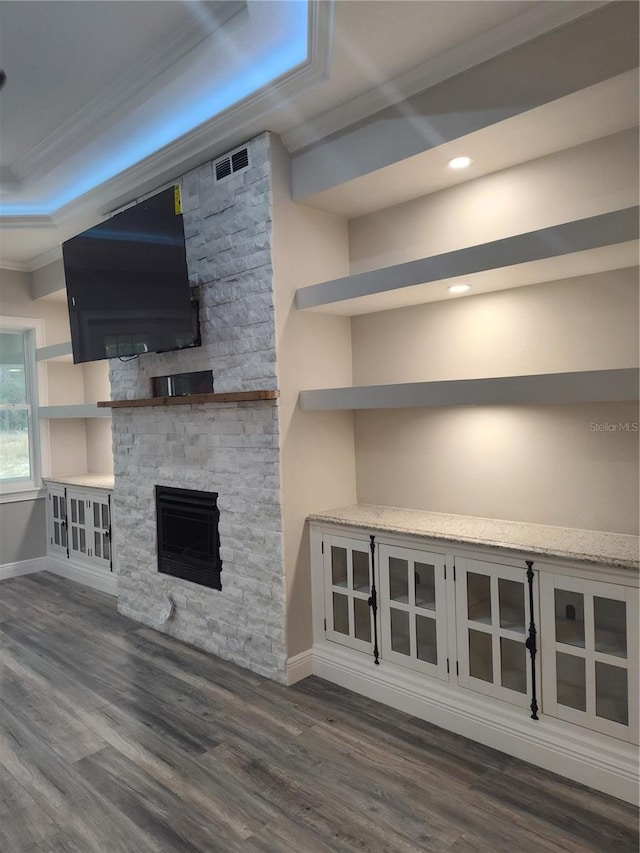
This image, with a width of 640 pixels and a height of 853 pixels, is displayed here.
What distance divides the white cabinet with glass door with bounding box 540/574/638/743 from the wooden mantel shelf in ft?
5.00

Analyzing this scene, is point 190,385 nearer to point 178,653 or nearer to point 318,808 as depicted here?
point 178,653

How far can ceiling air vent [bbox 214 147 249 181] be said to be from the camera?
306 centimetres

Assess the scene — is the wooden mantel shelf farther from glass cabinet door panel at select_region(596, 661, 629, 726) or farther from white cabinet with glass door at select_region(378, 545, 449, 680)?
glass cabinet door panel at select_region(596, 661, 629, 726)

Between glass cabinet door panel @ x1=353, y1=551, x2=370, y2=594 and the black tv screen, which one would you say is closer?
glass cabinet door panel @ x1=353, y1=551, x2=370, y2=594

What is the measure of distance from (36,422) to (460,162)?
14.5ft

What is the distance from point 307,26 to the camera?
87.7 inches

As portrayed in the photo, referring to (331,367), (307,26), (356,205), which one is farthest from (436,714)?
(307,26)

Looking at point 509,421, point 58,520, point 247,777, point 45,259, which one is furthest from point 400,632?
point 45,259

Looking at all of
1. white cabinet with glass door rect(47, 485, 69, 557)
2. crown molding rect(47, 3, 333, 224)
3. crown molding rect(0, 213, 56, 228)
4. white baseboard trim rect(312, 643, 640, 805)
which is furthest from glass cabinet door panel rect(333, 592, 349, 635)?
crown molding rect(0, 213, 56, 228)

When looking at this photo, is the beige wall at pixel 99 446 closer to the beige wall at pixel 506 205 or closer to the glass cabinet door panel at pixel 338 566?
the glass cabinet door panel at pixel 338 566

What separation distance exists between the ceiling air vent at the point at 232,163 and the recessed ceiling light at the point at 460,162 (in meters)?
1.06

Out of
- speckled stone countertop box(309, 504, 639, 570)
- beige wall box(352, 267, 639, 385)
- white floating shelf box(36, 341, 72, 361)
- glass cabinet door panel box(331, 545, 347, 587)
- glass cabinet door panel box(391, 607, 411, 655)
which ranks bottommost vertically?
glass cabinet door panel box(391, 607, 411, 655)

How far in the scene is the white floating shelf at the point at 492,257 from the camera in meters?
2.03

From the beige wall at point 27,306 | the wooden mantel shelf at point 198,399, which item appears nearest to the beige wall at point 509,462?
the wooden mantel shelf at point 198,399
